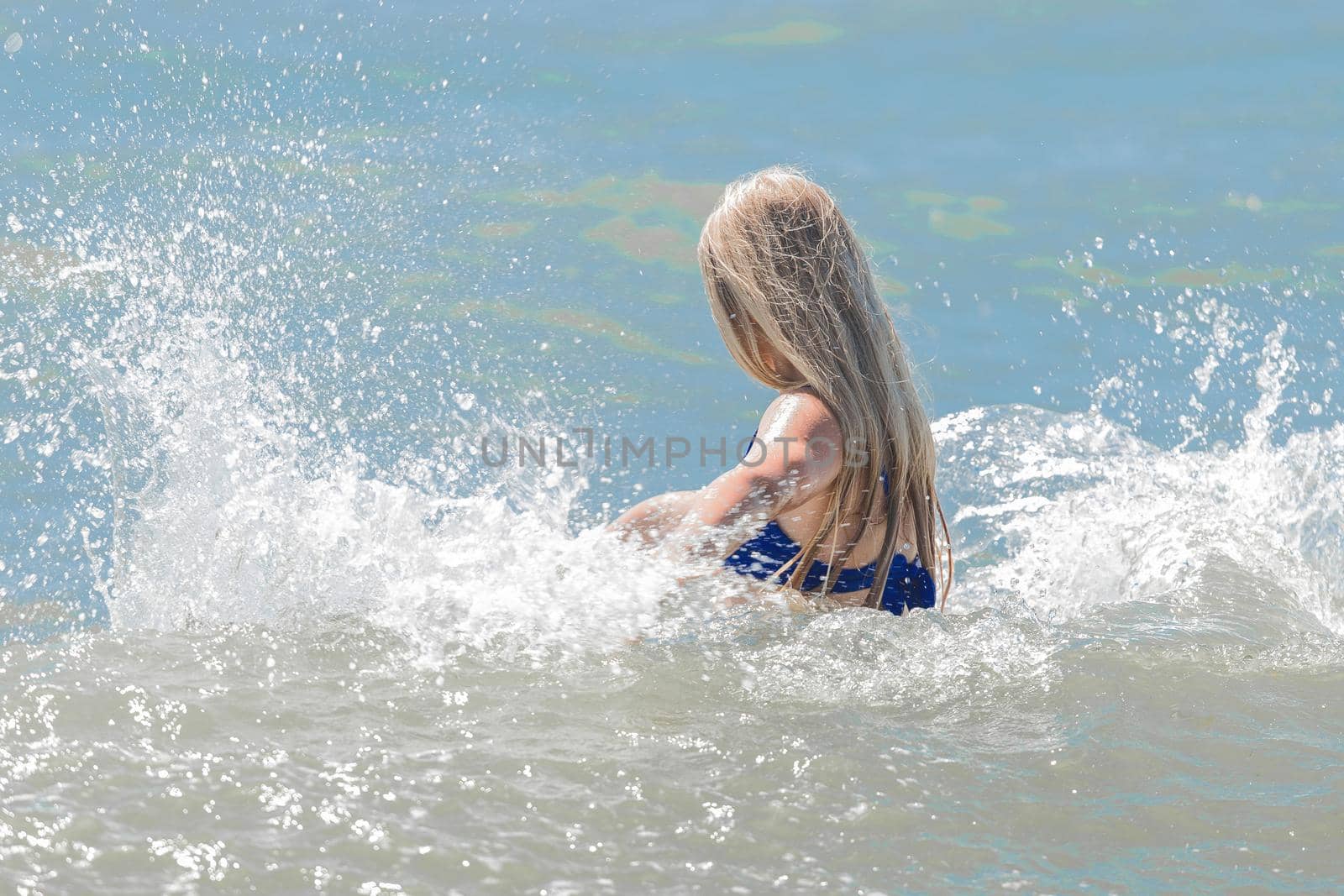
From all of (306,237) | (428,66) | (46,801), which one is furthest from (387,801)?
(428,66)

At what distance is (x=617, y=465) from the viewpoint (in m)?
6.57

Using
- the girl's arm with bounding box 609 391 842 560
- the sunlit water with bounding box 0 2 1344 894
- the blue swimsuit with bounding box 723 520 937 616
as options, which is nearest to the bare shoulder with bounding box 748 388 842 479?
the girl's arm with bounding box 609 391 842 560

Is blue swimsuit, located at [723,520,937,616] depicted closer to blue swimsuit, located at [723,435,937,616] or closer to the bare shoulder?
blue swimsuit, located at [723,435,937,616]

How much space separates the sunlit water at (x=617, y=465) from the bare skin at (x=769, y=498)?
0.41 ft

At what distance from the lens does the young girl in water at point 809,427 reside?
2922mm

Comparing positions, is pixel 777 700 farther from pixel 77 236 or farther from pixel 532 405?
pixel 77 236

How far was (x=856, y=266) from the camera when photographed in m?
3.14

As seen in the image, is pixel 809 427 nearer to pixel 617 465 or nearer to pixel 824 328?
pixel 824 328

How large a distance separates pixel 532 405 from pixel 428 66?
288cm

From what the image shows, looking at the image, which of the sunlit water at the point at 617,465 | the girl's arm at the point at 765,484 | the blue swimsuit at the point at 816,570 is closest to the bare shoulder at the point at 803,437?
the girl's arm at the point at 765,484

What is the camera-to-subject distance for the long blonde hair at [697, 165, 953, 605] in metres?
3.02

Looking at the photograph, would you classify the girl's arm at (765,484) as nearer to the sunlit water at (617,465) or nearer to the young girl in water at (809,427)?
the young girl in water at (809,427)

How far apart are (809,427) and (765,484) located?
0.58 feet

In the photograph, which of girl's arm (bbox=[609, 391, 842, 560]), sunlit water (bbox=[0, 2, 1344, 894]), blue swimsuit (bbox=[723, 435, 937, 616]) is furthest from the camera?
blue swimsuit (bbox=[723, 435, 937, 616])
